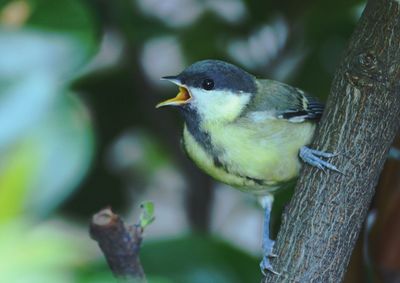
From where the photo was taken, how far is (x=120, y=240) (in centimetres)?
113

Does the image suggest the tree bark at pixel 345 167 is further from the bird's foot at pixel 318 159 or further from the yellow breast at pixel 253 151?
the yellow breast at pixel 253 151

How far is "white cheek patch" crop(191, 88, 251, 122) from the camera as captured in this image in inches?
68.7

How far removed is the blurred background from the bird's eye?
0.28 meters

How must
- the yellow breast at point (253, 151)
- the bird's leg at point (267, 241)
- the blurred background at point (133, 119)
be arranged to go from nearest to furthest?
the blurred background at point (133, 119), the bird's leg at point (267, 241), the yellow breast at point (253, 151)

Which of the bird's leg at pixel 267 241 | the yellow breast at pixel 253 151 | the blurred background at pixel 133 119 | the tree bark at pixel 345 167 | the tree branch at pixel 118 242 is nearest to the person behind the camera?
the blurred background at pixel 133 119

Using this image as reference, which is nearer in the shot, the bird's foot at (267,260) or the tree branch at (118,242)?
the tree branch at (118,242)

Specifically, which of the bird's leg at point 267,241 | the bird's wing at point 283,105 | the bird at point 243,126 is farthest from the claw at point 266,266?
the bird's wing at point 283,105

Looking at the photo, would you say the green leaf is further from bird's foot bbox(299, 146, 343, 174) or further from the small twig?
bird's foot bbox(299, 146, 343, 174)

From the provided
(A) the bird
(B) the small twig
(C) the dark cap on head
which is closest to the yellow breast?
(A) the bird

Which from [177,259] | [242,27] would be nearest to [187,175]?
[242,27]

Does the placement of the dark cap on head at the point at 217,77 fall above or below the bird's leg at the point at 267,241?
above

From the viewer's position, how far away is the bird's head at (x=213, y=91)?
1.73 meters

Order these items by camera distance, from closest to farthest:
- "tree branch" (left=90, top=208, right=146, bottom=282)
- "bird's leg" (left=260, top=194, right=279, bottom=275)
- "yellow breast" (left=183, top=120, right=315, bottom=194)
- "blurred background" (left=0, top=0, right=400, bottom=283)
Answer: "blurred background" (left=0, top=0, right=400, bottom=283) < "tree branch" (left=90, top=208, right=146, bottom=282) < "bird's leg" (left=260, top=194, right=279, bottom=275) < "yellow breast" (left=183, top=120, right=315, bottom=194)

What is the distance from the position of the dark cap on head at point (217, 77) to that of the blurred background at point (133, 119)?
23 centimetres
